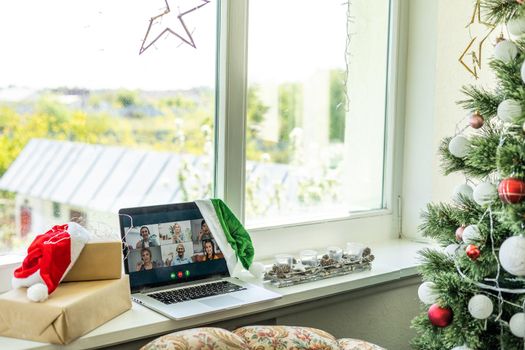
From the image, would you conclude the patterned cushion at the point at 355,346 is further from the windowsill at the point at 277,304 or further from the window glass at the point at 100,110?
the window glass at the point at 100,110

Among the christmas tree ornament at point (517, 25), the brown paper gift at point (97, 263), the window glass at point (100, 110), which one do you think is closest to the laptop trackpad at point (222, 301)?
the brown paper gift at point (97, 263)

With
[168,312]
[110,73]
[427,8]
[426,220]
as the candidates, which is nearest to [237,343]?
[168,312]

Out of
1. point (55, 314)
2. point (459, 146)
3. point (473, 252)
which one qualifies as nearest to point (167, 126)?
point (55, 314)

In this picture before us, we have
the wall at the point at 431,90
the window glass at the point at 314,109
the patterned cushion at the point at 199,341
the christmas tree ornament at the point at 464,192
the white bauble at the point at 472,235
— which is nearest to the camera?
the patterned cushion at the point at 199,341

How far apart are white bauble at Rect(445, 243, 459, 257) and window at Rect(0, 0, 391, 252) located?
69cm

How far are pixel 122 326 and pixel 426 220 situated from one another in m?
0.85

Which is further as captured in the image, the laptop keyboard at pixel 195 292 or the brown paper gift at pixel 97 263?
the laptop keyboard at pixel 195 292

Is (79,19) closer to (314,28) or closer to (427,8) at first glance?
(314,28)

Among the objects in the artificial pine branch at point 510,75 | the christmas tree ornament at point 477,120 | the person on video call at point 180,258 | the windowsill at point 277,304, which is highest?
the artificial pine branch at point 510,75

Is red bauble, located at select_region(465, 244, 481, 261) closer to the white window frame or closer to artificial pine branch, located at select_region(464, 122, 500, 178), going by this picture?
artificial pine branch, located at select_region(464, 122, 500, 178)

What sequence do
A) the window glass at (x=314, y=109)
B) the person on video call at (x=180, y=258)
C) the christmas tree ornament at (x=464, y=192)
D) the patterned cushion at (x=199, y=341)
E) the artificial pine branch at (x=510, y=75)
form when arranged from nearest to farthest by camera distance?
the patterned cushion at (x=199, y=341) < the artificial pine branch at (x=510, y=75) < the christmas tree ornament at (x=464, y=192) < the person on video call at (x=180, y=258) < the window glass at (x=314, y=109)

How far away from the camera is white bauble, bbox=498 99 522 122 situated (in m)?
1.48

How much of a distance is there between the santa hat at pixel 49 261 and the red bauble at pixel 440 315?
885mm

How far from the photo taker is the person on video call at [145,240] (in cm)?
180
